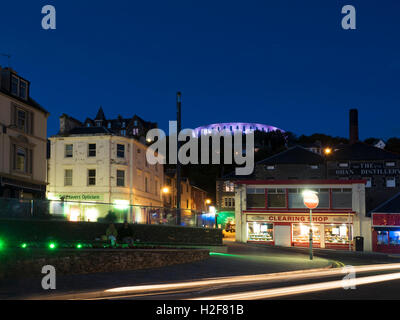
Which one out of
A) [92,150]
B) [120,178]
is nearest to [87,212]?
[120,178]

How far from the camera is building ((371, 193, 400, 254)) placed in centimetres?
4606

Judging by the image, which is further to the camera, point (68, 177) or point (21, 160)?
point (68, 177)

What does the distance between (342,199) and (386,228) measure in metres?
4.77

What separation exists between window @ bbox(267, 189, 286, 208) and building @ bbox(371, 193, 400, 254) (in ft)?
27.4

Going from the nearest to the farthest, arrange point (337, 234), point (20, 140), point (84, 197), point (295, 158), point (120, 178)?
point (20, 140), point (337, 234), point (84, 197), point (120, 178), point (295, 158)

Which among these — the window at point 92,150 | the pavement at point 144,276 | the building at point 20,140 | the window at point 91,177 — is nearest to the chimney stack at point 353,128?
the window at point 92,150

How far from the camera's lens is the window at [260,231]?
49.7 meters

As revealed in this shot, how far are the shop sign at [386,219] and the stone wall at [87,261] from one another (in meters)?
28.8

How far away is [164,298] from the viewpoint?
13.0 metres

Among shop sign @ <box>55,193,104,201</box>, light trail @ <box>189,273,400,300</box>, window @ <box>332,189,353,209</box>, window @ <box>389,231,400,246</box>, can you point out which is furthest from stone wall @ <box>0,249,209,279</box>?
window @ <box>389,231,400,246</box>

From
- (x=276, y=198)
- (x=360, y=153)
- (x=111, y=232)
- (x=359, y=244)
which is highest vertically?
(x=360, y=153)

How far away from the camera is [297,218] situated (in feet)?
161

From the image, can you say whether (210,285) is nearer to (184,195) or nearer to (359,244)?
(359,244)

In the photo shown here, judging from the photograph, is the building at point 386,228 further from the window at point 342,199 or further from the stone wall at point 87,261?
the stone wall at point 87,261
